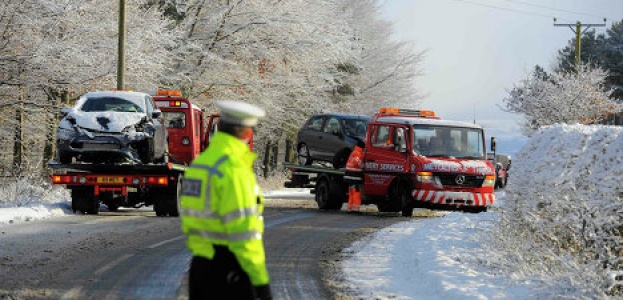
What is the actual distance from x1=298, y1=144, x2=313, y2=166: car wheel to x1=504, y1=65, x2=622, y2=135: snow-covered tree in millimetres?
40906

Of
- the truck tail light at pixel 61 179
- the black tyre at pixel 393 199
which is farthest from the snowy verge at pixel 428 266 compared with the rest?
the truck tail light at pixel 61 179

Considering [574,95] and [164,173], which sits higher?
[574,95]

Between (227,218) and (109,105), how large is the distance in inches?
608

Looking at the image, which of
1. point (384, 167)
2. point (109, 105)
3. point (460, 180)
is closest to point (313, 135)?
point (384, 167)

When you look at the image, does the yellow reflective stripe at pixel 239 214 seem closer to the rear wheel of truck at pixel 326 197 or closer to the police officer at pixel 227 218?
the police officer at pixel 227 218

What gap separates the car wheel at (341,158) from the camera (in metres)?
25.1

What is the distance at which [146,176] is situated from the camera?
64.2ft

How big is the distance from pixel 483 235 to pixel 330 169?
Answer: 980 centimetres

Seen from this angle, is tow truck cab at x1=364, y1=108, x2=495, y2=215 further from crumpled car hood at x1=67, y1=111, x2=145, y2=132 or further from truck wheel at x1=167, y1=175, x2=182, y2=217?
crumpled car hood at x1=67, y1=111, x2=145, y2=132

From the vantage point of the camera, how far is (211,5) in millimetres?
34031

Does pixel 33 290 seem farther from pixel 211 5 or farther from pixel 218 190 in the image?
pixel 211 5

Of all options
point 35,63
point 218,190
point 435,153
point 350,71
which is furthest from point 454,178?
point 350,71

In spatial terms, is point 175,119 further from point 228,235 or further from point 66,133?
point 228,235

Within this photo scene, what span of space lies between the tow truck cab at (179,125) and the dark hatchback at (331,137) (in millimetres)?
3944
